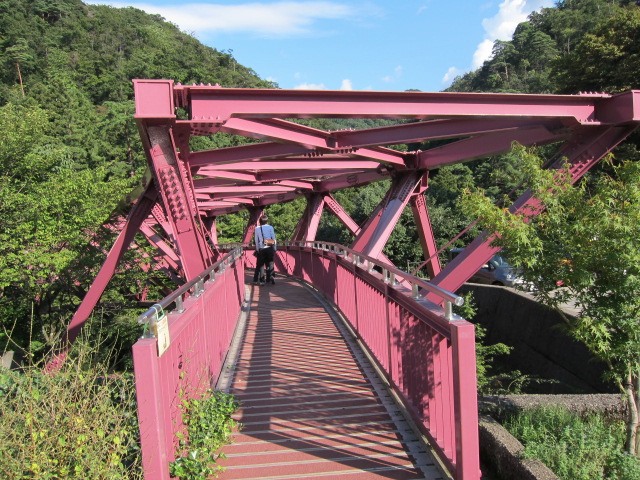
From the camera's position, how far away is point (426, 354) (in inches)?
165

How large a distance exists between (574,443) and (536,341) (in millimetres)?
9342

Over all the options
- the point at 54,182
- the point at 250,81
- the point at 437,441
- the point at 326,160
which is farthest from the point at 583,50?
→ the point at 250,81

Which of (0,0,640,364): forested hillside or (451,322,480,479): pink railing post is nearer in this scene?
(451,322,480,479): pink railing post

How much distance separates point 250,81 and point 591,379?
85555mm

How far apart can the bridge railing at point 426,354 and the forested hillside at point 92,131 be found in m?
3.02

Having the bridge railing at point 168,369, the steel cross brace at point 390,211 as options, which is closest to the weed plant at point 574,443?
the bridge railing at point 168,369

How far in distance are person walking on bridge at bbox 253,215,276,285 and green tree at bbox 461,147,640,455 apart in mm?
8738

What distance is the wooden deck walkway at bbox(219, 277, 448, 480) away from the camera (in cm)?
405

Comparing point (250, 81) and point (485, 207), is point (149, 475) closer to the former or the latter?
point (485, 207)

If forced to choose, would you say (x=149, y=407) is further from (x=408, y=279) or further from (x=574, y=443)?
(x=574, y=443)

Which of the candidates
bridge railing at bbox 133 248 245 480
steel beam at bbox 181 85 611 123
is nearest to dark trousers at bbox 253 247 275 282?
steel beam at bbox 181 85 611 123

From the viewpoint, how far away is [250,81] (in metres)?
89.5

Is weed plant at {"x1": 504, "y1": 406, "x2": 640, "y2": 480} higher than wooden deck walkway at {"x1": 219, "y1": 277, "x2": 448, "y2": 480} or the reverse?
the reverse

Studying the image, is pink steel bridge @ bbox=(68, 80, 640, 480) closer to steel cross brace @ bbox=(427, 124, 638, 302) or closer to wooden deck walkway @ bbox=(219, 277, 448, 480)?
steel cross brace @ bbox=(427, 124, 638, 302)
